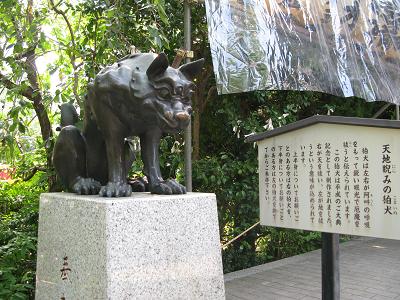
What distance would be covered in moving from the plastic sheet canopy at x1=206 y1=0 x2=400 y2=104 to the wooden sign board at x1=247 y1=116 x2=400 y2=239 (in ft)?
→ 4.32

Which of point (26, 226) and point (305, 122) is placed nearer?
point (305, 122)

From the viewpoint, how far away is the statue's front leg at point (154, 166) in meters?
2.52

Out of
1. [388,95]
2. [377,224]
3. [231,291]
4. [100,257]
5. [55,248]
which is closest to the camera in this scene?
[100,257]

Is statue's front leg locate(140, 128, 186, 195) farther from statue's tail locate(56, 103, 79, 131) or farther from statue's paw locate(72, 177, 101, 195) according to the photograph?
statue's tail locate(56, 103, 79, 131)

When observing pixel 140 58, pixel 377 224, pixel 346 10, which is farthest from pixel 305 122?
pixel 346 10

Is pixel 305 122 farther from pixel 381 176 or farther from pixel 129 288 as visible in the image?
pixel 129 288

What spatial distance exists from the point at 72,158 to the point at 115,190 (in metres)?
0.52

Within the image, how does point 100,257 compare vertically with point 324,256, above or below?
above

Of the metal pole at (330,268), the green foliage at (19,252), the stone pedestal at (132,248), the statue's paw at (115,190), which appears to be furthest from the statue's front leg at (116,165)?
the green foliage at (19,252)

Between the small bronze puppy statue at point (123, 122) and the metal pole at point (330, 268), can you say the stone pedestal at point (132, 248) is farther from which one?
the metal pole at point (330, 268)

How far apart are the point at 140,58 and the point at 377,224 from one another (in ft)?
5.62

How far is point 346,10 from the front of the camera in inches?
202

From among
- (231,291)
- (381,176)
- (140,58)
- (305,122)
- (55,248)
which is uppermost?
(140,58)

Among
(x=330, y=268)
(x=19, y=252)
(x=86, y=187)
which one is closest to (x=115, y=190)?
(x=86, y=187)
